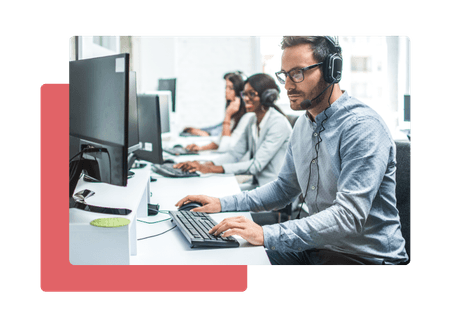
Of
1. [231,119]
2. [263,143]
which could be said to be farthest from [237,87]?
[263,143]

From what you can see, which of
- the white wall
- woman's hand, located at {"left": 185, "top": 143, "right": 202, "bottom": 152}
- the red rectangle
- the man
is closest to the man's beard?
the man

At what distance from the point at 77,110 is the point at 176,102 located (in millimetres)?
2442

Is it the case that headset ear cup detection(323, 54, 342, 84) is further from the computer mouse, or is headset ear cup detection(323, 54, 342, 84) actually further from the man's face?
the computer mouse

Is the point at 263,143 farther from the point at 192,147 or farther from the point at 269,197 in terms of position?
the point at 192,147

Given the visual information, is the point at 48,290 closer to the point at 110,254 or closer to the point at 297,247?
the point at 110,254

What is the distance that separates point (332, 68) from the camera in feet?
4.12

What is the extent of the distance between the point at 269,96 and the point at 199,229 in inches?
41.7

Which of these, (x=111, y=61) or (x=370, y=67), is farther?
(x=370, y=67)

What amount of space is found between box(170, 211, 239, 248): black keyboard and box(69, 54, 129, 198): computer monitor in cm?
25

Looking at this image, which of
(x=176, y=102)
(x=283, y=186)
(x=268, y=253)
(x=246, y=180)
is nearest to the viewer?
(x=268, y=253)

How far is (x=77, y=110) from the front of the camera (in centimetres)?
125

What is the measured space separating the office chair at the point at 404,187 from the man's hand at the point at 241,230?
0.45m

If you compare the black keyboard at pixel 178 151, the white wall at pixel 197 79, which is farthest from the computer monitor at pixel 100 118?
the white wall at pixel 197 79

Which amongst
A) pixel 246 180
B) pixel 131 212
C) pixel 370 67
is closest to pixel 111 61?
pixel 131 212
